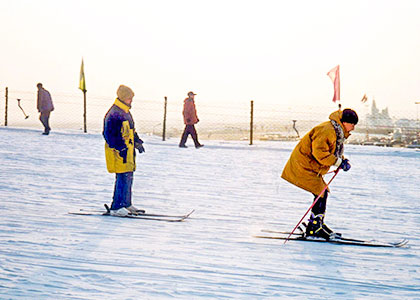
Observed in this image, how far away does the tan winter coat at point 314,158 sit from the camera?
500 cm

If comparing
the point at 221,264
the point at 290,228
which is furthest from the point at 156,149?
the point at 221,264

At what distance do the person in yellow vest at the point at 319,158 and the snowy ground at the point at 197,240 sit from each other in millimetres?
376

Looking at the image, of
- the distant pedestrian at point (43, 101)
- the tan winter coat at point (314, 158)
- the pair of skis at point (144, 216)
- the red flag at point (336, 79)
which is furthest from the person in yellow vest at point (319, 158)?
the red flag at point (336, 79)

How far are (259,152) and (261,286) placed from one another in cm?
1352

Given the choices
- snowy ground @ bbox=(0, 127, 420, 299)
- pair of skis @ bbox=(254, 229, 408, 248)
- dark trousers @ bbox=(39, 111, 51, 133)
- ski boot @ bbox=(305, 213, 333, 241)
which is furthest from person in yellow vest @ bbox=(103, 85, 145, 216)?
dark trousers @ bbox=(39, 111, 51, 133)

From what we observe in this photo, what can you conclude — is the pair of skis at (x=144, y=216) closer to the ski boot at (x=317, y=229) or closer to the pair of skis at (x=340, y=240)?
the pair of skis at (x=340, y=240)

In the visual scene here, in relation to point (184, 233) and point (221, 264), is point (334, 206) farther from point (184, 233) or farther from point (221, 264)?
point (221, 264)

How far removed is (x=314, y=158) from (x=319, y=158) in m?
0.21

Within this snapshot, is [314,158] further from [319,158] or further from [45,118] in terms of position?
[45,118]

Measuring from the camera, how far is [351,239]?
17.5 feet

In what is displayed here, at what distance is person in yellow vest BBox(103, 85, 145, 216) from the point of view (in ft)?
19.3

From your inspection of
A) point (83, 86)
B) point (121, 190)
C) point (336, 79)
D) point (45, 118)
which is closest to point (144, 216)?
point (121, 190)

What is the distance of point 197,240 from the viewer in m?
5.01

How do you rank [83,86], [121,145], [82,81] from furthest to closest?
[82,81]
[83,86]
[121,145]
